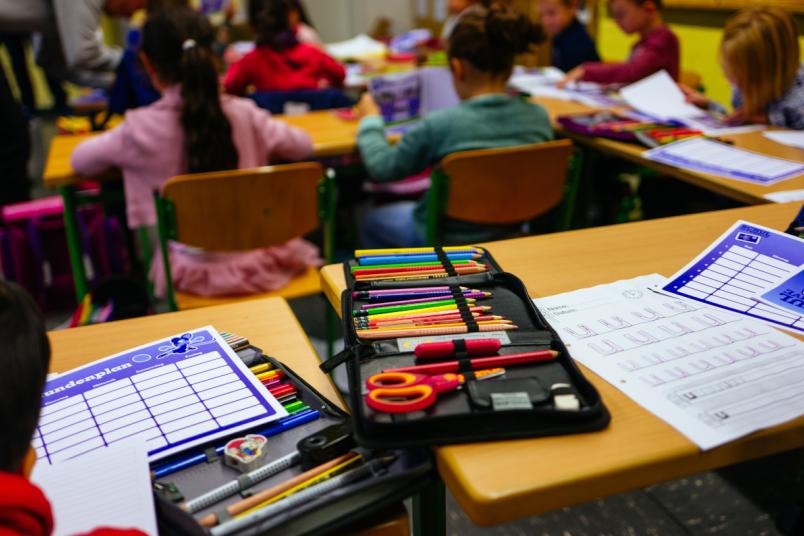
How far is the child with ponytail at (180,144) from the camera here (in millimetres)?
1920

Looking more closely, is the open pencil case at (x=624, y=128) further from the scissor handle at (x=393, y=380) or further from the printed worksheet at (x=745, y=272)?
the scissor handle at (x=393, y=380)

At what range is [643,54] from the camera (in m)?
3.04

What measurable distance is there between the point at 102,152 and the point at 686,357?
1676 mm

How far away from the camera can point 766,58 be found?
2.16 meters

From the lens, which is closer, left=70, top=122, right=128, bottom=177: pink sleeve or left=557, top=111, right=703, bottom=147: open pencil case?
left=70, top=122, right=128, bottom=177: pink sleeve

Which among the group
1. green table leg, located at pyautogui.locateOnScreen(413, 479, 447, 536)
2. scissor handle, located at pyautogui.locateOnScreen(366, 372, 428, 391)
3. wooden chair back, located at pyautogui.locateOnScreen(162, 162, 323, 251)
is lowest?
green table leg, located at pyautogui.locateOnScreen(413, 479, 447, 536)

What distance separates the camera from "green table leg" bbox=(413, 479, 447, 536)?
0.80 metres

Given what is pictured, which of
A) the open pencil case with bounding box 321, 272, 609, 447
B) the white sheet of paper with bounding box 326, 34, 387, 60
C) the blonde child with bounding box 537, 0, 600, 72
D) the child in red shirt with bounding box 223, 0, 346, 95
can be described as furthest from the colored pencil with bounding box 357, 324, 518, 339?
the white sheet of paper with bounding box 326, 34, 387, 60

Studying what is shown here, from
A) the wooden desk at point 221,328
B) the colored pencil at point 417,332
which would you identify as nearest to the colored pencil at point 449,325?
the colored pencil at point 417,332

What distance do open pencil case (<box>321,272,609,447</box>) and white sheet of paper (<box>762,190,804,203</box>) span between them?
1.06 metres

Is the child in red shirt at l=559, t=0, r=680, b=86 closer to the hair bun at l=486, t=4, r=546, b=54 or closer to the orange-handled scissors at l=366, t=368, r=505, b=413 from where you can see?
the hair bun at l=486, t=4, r=546, b=54

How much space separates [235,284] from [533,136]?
3.18 feet

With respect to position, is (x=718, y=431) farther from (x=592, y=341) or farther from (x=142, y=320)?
(x=142, y=320)

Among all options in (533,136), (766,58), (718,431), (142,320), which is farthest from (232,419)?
(766,58)
